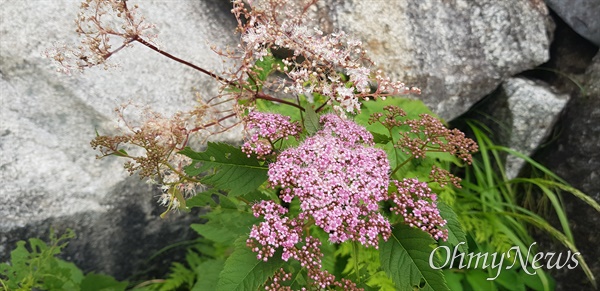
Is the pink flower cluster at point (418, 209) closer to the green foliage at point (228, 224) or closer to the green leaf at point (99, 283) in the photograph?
the green foliage at point (228, 224)

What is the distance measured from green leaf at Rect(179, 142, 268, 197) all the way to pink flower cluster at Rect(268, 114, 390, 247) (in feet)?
0.40

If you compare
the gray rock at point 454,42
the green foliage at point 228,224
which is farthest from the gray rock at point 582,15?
the green foliage at point 228,224

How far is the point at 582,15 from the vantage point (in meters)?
3.07

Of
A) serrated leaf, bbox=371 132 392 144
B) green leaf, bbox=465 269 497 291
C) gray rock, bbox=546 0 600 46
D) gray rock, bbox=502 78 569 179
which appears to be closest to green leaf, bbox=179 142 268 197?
serrated leaf, bbox=371 132 392 144

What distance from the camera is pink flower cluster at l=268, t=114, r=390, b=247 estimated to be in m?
1.34

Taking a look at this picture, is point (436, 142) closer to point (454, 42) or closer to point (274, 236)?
point (274, 236)

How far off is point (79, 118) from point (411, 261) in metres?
1.93

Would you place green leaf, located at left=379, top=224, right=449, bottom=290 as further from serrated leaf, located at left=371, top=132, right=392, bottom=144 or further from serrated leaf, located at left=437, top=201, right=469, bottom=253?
serrated leaf, located at left=371, top=132, right=392, bottom=144

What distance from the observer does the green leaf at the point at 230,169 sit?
149 centimetres

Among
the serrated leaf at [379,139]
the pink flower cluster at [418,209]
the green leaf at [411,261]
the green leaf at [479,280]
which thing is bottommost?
the green leaf at [479,280]

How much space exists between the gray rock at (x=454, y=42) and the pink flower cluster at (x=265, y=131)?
150cm

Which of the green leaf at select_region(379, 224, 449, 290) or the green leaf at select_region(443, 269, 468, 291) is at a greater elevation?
the green leaf at select_region(379, 224, 449, 290)

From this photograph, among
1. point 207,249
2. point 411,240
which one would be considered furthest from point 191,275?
point 411,240

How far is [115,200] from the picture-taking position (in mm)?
2594
